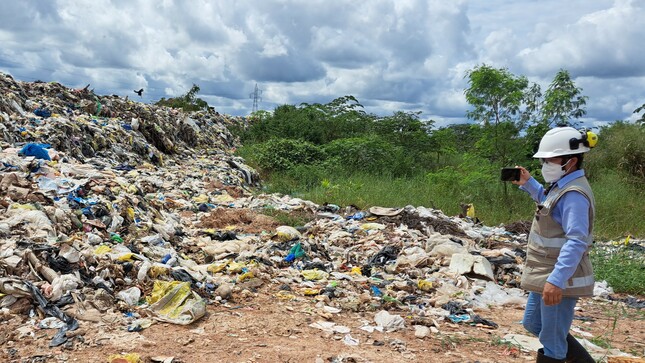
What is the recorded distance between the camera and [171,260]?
16.1 feet

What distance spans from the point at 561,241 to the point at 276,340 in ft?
6.67

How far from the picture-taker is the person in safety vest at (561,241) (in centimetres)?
215

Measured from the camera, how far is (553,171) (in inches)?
90.5

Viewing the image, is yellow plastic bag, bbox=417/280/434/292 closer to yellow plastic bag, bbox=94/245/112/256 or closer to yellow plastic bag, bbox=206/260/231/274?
yellow plastic bag, bbox=206/260/231/274

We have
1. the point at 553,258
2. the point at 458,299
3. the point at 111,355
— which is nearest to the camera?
the point at 553,258

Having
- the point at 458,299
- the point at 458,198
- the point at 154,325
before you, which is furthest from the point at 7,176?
the point at 458,198

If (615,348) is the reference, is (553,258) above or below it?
above

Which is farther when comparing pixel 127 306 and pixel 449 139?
pixel 449 139

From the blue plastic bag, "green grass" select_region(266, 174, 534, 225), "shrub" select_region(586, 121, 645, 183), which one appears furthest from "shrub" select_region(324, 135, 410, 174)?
the blue plastic bag

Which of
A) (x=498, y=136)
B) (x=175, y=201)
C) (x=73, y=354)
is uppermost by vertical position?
(x=498, y=136)

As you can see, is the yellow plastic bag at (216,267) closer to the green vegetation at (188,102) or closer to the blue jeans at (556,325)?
the blue jeans at (556,325)

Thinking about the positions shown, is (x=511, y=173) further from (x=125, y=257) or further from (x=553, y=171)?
(x=125, y=257)

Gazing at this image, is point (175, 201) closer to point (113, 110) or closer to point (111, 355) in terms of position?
point (111, 355)

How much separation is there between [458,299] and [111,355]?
2919mm
